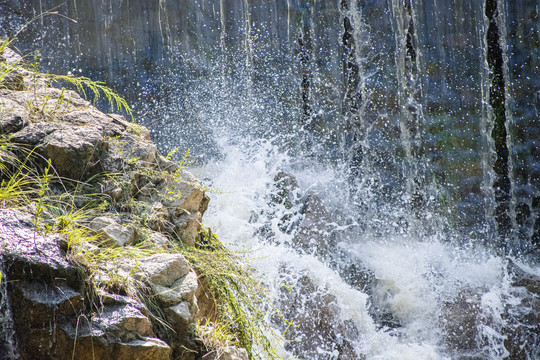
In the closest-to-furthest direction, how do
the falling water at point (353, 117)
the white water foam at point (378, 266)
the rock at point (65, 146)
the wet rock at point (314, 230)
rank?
the rock at point (65, 146)
the white water foam at point (378, 266)
the wet rock at point (314, 230)
the falling water at point (353, 117)

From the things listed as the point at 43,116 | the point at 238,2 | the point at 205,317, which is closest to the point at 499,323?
the point at 205,317

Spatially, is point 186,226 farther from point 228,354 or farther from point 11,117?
point 11,117

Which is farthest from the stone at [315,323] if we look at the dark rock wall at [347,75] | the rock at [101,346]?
the dark rock wall at [347,75]

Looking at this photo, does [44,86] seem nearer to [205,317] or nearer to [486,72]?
[205,317]

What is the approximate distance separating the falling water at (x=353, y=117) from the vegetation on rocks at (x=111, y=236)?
2169mm

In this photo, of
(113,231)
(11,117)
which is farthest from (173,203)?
(11,117)

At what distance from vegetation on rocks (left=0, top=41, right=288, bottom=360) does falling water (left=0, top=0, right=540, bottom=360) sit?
7.12 ft

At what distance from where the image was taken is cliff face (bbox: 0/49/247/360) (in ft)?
5.76

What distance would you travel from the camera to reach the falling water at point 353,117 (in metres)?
5.32

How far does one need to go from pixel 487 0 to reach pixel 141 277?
5268 millimetres

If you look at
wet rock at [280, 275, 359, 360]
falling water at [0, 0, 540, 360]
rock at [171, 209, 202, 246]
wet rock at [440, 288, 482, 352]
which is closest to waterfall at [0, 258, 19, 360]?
rock at [171, 209, 202, 246]

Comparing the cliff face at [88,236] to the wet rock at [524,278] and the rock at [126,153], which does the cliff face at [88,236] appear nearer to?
the rock at [126,153]

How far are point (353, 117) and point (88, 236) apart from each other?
4507 mm

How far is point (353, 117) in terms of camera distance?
6.19 meters
